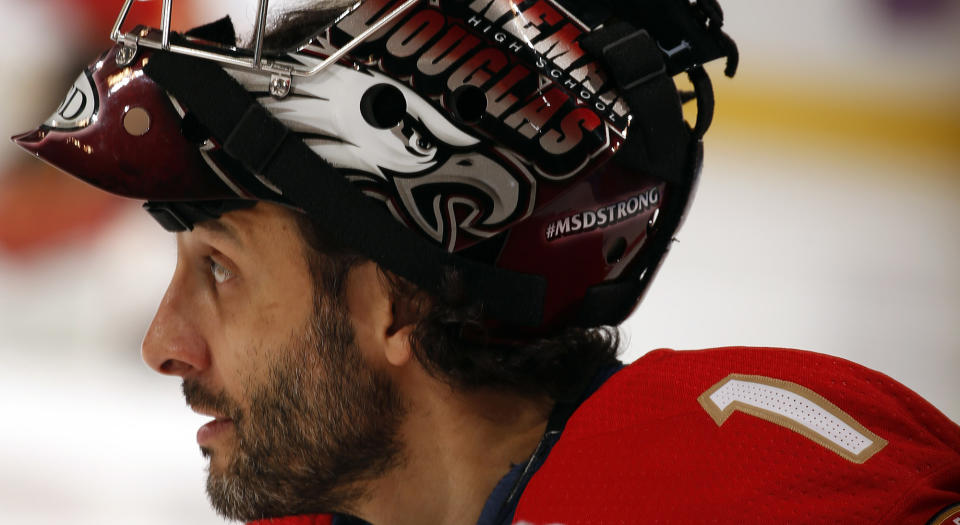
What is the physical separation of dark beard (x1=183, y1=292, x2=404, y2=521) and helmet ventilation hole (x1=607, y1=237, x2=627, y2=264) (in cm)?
31

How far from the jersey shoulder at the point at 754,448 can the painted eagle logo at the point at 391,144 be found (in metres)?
0.29

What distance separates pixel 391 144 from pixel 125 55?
0.32 metres

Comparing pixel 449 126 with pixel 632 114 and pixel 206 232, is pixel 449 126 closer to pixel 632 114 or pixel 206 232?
pixel 632 114

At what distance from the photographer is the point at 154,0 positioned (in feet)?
3.84

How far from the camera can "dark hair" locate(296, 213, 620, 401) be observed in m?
1.12

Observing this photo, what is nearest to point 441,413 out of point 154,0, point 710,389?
point 710,389

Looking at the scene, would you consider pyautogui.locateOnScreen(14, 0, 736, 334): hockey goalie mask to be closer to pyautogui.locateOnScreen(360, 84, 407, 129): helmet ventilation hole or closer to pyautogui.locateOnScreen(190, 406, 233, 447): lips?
pyautogui.locateOnScreen(360, 84, 407, 129): helmet ventilation hole

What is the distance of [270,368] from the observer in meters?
1.15

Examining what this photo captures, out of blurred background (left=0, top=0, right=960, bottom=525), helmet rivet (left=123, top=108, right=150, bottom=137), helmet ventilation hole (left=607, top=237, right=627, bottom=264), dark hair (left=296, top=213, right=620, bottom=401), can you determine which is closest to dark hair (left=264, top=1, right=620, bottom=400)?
dark hair (left=296, top=213, right=620, bottom=401)

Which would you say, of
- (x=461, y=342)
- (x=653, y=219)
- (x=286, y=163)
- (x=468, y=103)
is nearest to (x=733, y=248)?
(x=653, y=219)

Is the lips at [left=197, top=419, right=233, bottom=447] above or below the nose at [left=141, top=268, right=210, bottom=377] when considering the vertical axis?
below

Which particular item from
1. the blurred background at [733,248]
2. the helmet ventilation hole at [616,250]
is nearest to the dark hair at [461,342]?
the helmet ventilation hole at [616,250]

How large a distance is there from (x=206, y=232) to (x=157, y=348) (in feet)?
0.52

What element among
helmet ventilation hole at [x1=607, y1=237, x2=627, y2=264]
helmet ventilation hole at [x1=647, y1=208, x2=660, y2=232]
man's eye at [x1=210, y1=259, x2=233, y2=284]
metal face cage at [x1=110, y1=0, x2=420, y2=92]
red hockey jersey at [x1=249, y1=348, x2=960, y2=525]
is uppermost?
metal face cage at [x1=110, y1=0, x2=420, y2=92]
